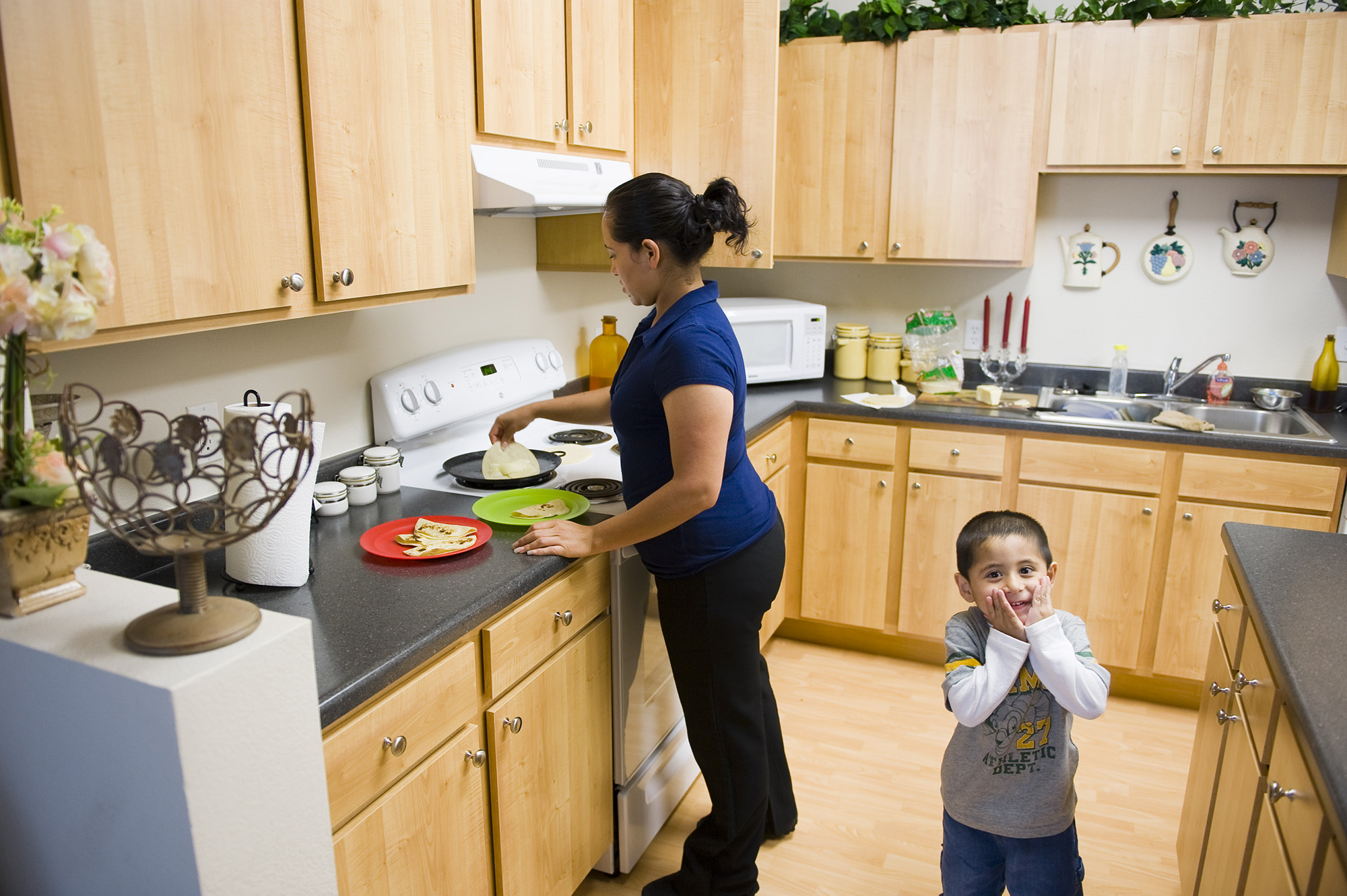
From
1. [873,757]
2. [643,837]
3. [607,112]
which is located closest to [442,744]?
[643,837]

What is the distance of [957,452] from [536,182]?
1.61 meters

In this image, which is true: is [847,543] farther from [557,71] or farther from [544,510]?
[557,71]

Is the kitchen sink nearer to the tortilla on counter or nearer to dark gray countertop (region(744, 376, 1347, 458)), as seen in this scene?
dark gray countertop (region(744, 376, 1347, 458))

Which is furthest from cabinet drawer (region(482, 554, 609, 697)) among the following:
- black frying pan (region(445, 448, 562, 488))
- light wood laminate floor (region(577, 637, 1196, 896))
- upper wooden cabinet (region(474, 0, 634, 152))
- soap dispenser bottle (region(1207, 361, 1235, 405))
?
soap dispenser bottle (region(1207, 361, 1235, 405))

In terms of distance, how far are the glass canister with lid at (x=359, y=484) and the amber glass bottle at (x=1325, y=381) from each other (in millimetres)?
2903

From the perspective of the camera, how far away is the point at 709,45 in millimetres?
2852

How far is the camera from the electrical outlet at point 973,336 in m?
3.50

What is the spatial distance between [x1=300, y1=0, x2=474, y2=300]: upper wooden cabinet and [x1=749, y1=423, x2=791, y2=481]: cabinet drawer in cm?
114

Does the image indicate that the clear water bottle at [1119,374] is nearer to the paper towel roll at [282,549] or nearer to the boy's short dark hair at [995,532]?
the boy's short dark hair at [995,532]

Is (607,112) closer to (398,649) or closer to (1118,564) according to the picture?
(398,649)

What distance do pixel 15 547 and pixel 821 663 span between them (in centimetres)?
262

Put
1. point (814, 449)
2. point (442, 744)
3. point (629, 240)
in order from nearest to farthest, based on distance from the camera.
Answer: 1. point (442, 744)
2. point (629, 240)
3. point (814, 449)

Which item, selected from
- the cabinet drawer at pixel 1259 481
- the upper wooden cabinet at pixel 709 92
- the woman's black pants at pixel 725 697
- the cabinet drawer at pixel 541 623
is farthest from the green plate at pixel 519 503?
the cabinet drawer at pixel 1259 481

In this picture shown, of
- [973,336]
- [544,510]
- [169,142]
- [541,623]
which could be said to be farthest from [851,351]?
[169,142]
